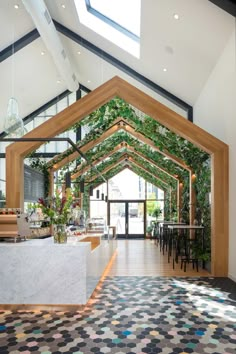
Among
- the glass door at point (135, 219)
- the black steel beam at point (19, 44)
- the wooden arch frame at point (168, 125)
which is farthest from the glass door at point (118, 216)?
the wooden arch frame at point (168, 125)

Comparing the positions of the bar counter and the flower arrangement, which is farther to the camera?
the flower arrangement

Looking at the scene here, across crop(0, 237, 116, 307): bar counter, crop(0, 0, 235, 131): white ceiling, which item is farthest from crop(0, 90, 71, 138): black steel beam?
crop(0, 237, 116, 307): bar counter

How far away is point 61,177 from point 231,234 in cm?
749

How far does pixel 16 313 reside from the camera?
4.59 metres

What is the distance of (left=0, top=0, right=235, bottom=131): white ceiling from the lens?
20.2 feet

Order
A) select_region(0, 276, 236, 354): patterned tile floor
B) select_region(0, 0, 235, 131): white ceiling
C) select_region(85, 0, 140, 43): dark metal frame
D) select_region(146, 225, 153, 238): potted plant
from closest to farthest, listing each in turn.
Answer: select_region(0, 276, 236, 354): patterned tile floor, select_region(0, 0, 235, 131): white ceiling, select_region(85, 0, 140, 43): dark metal frame, select_region(146, 225, 153, 238): potted plant

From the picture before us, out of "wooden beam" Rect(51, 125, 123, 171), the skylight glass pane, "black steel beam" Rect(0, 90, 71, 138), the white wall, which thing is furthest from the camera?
"black steel beam" Rect(0, 90, 71, 138)

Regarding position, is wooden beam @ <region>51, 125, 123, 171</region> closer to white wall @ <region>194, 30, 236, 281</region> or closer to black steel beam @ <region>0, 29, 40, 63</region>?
black steel beam @ <region>0, 29, 40, 63</region>

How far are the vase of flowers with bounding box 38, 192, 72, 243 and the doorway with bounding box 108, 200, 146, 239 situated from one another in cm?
1371

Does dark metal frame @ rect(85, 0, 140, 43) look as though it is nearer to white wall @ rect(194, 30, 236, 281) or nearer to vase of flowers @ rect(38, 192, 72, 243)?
white wall @ rect(194, 30, 236, 281)

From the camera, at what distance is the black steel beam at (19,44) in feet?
28.8

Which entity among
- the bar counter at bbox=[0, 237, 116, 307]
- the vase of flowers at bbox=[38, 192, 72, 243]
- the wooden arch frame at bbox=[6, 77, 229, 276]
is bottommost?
the bar counter at bbox=[0, 237, 116, 307]

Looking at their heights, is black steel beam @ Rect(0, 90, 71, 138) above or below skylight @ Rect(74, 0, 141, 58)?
below

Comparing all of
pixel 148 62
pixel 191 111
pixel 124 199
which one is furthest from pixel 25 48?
pixel 124 199
